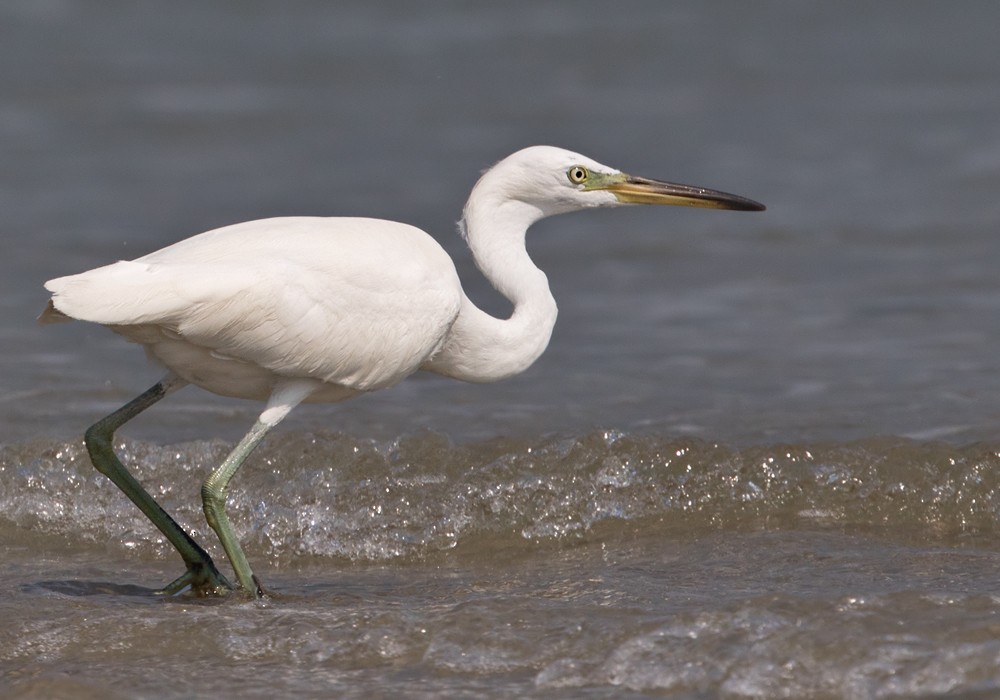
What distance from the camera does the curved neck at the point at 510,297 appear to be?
23.9 ft

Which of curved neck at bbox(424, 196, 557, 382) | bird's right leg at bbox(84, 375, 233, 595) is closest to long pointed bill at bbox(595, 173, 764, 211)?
curved neck at bbox(424, 196, 557, 382)

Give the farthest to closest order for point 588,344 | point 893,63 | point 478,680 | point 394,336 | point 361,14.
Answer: point 361,14 < point 893,63 < point 588,344 < point 394,336 < point 478,680

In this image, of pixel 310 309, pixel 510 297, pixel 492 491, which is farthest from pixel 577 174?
pixel 492 491

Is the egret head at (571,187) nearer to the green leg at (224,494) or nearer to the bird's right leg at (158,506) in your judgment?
the green leg at (224,494)

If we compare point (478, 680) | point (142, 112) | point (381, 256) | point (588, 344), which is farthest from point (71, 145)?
point (478, 680)

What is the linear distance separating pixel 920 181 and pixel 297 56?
7.39 metres

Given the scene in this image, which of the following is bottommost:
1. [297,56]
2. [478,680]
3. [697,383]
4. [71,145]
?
[478,680]

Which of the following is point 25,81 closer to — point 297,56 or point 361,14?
point 297,56

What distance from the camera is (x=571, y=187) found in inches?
294

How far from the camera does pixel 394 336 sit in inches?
261

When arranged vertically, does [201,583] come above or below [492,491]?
below

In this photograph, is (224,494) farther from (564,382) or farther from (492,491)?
(564,382)

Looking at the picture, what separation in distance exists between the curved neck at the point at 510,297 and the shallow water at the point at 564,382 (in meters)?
1.01

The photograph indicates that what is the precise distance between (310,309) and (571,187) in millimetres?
1727
